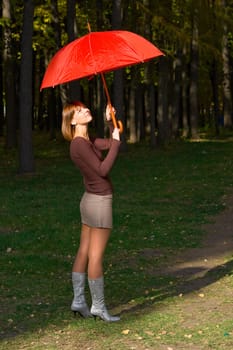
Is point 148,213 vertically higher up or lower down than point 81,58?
lower down

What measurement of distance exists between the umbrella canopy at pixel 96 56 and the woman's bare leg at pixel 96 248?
1.46 metres

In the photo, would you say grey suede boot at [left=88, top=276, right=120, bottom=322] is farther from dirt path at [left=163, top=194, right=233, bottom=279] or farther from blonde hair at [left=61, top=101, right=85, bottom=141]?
dirt path at [left=163, top=194, right=233, bottom=279]

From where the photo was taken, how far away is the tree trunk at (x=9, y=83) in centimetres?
3097

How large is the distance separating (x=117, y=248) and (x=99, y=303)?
15.8 feet

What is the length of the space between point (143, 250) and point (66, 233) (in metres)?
Result: 1.93

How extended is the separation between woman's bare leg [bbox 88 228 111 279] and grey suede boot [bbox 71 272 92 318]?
8.5 inches

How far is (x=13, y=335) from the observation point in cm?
842

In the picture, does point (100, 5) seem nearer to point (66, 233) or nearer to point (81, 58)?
point (66, 233)

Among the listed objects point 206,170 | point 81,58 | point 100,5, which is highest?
point 100,5

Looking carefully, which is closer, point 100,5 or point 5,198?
point 5,198

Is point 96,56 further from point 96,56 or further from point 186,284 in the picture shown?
point 186,284

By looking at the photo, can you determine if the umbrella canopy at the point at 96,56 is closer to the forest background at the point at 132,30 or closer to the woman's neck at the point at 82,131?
the woman's neck at the point at 82,131

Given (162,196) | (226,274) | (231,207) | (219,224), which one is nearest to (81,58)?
(226,274)

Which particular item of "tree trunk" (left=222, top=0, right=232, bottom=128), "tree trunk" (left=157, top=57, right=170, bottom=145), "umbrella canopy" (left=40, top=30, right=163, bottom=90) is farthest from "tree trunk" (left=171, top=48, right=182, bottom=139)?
"umbrella canopy" (left=40, top=30, right=163, bottom=90)
